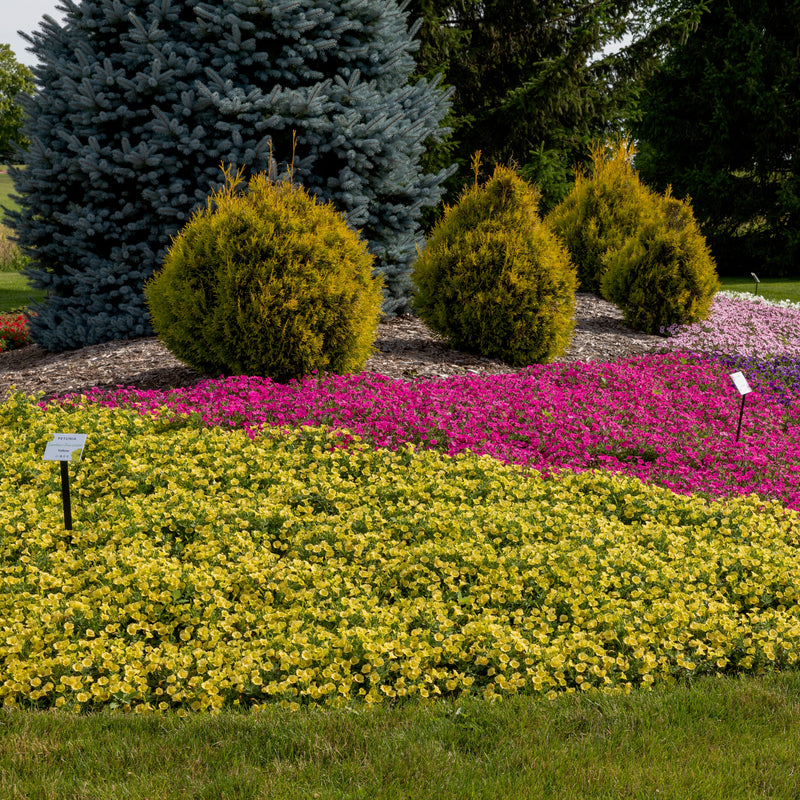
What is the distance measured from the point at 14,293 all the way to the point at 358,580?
16010 mm

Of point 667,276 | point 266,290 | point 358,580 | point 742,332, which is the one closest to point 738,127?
point 742,332

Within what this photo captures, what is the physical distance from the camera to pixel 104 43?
866 centimetres

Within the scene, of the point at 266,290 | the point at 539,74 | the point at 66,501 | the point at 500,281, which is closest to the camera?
the point at 66,501

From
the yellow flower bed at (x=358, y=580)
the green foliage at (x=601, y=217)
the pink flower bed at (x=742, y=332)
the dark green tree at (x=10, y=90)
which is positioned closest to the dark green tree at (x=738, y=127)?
the green foliage at (x=601, y=217)

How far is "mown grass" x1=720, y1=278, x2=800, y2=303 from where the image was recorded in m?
16.8

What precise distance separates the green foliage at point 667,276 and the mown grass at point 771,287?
6.90 meters

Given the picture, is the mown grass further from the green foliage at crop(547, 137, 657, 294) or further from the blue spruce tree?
the blue spruce tree

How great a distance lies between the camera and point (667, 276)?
9.82m

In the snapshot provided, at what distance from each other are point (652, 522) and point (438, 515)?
51.3 inches

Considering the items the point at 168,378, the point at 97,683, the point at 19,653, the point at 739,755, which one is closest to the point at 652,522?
the point at 739,755

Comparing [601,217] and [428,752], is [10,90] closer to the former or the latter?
[601,217]

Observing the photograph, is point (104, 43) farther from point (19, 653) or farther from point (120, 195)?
point (19, 653)

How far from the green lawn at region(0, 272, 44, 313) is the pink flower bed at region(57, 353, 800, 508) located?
9134mm

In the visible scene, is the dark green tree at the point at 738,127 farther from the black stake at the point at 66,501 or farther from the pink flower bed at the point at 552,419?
the black stake at the point at 66,501
